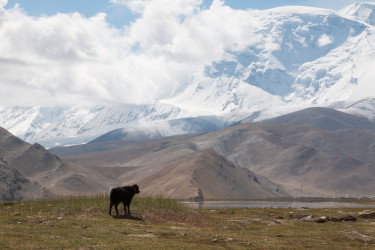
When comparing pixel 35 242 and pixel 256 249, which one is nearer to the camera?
pixel 35 242

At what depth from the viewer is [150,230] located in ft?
131

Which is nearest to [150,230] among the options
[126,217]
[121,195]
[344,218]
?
Result: [126,217]

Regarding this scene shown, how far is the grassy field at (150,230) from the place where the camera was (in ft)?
108

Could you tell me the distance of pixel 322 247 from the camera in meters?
36.8

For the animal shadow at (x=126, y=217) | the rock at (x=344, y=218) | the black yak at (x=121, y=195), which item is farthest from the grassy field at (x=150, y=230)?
the black yak at (x=121, y=195)

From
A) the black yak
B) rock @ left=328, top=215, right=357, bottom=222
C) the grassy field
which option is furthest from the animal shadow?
rock @ left=328, top=215, right=357, bottom=222

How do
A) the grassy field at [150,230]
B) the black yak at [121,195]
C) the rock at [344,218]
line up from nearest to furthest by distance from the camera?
1. the grassy field at [150,230]
2. the black yak at [121,195]
3. the rock at [344,218]

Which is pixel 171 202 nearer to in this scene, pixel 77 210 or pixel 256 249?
pixel 77 210

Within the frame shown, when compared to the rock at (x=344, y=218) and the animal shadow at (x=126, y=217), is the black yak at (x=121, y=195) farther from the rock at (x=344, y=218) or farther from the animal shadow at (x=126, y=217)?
the rock at (x=344, y=218)

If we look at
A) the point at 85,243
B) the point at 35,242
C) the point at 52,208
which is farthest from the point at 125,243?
the point at 52,208

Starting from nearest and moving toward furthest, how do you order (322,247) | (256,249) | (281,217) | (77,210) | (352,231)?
(256,249)
(322,247)
(352,231)
(77,210)
(281,217)

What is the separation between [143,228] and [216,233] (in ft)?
18.6

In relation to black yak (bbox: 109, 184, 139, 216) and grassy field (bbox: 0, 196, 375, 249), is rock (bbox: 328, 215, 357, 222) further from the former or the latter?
black yak (bbox: 109, 184, 139, 216)

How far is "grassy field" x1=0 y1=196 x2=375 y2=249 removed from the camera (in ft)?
108
